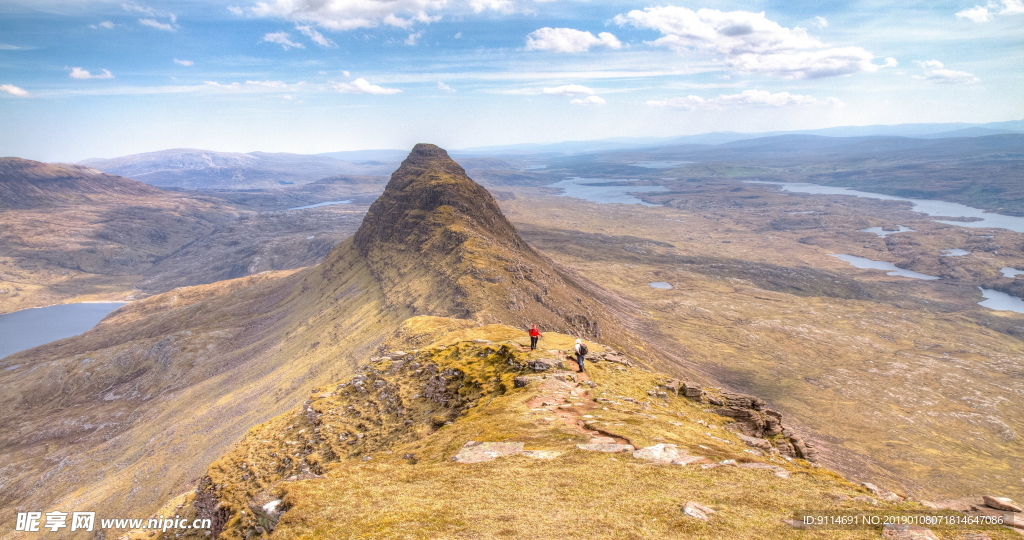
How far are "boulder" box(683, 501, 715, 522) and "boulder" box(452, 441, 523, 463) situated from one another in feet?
36.8

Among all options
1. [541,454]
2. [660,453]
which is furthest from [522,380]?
[660,453]

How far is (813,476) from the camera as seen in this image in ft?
83.7

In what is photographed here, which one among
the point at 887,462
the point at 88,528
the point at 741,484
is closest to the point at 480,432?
the point at 741,484

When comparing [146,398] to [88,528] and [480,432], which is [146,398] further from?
[480,432]

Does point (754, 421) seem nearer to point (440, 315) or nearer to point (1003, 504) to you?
point (1003, 504)

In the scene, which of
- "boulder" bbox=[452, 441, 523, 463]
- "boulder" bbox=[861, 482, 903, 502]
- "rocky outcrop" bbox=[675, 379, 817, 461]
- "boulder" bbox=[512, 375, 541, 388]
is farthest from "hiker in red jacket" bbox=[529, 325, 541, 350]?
"boulder" bbox=[861, 482, 903, 502]

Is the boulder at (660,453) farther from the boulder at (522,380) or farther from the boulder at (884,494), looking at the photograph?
the boulder at (522,380)

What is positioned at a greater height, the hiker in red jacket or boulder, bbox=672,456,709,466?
the hiker in red jacket

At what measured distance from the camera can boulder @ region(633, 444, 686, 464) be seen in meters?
27.0

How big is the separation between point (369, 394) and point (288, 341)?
83387 mm

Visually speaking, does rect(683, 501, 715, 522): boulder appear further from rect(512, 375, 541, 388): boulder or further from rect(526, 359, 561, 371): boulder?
rect(526, 359, 561, 371): boulder

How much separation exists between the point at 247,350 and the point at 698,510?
443ft

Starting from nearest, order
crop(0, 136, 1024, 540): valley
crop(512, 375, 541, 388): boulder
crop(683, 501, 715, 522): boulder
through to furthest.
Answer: crop(683, 501, 715, 522): boulder
crop(512, 375, 541, 388): boulder
crop(0, 136, 1024, 540): valley

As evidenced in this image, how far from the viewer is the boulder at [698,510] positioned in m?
19.8
